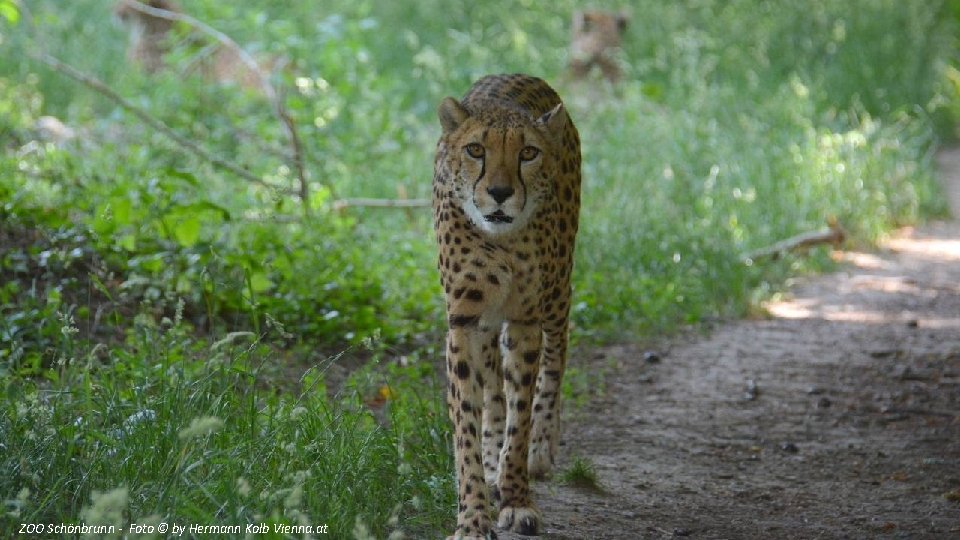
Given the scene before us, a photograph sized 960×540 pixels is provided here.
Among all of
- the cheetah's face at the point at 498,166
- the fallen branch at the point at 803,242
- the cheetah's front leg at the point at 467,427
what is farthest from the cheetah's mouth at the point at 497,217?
the fallen branch at the point at 803,242

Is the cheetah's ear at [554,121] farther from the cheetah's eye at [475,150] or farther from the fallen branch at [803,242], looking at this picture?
the fallen branch at [803,242]

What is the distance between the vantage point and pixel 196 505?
3408 mm

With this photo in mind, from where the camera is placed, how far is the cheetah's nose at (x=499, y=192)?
13.8 ft

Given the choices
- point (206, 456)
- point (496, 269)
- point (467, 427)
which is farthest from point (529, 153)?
point (206, 456)

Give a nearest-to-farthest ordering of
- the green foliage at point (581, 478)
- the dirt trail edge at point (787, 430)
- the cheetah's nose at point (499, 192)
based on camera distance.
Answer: the cheetah's nose at point (499, 192)
the dirt trail edge at point (787, 430)
the green foliage at point (581, 478)

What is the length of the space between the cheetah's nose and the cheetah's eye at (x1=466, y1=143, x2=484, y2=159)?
0.49ft

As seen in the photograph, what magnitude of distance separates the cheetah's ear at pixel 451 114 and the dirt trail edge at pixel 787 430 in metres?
1.37

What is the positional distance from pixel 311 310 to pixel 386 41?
29.6 ft

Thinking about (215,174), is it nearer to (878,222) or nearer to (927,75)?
(878,222)

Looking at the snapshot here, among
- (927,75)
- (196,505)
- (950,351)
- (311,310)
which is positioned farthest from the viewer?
(927,75)

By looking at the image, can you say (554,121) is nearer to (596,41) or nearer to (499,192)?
(499,192)

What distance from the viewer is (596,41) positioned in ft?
43.1

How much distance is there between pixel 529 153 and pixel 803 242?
504 cm

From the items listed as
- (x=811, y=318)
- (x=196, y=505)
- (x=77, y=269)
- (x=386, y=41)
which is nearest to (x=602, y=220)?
(x=811, y=318)
